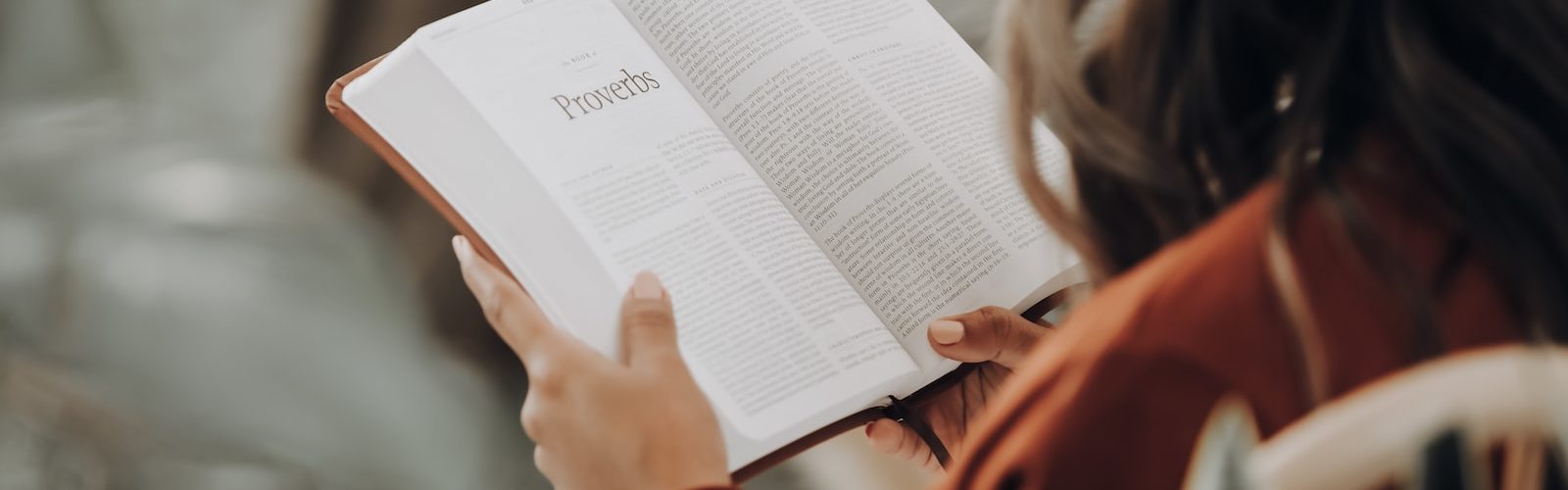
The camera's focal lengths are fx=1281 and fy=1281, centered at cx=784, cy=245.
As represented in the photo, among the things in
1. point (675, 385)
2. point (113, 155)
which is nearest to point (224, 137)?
point (113, 155)

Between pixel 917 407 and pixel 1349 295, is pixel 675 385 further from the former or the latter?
pixel 1349 295

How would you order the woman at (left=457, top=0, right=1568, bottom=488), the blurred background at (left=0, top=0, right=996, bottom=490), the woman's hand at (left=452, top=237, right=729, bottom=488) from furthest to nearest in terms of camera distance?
the blurred background at (left=0, top=0, right=996, bottom=490) → the woman's hand at (left=452, top=237, right=729, bottom=488) → the woman at (left=457, top=0, right=1568, bottom=488)

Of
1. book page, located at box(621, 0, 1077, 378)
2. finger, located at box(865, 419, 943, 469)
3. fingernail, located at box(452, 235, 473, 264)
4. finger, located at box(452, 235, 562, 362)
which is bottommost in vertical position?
finger, located at box(865, 419, 943, 469)

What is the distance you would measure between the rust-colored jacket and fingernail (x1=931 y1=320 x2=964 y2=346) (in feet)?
1.03

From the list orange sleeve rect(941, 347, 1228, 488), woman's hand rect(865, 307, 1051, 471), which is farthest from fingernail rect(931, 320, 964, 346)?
orange sleeve rect(941, 347, 1228, 488)

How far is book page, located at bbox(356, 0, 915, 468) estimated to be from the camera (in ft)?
2.19

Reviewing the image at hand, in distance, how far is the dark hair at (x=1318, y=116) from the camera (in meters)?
0.40

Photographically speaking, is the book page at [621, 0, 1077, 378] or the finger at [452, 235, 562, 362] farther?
the book page at [621, 0, 1077, 378]

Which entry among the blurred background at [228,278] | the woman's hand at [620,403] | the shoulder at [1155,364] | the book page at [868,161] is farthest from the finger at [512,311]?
the blurred background at [228,278]

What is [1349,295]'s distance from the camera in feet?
1.31

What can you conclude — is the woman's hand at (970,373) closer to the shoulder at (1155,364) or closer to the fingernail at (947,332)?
the fingernail at (947,332)

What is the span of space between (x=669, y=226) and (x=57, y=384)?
65cm

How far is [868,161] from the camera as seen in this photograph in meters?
0.78

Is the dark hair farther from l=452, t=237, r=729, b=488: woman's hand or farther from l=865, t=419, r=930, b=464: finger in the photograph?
l=865, t=419, r=930, b=464: finger
